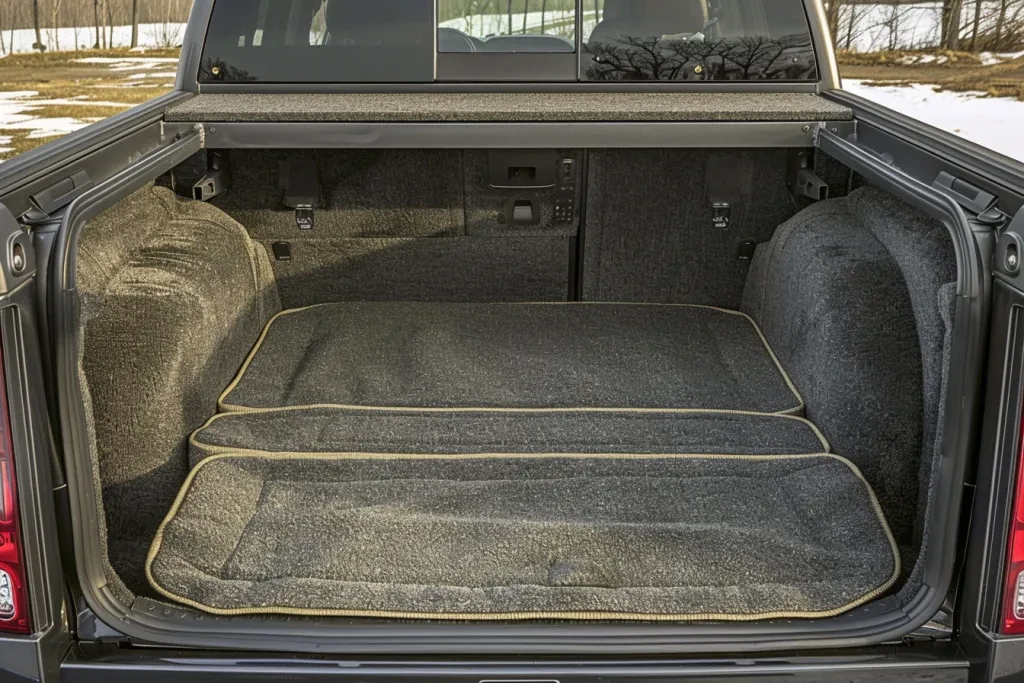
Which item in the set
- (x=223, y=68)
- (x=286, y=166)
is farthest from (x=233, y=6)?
(x=286, y=166)

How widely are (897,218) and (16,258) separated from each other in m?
1.65

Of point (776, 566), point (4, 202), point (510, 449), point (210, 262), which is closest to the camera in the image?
point (4, 202)

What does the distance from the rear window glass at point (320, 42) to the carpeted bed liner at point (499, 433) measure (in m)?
1.00

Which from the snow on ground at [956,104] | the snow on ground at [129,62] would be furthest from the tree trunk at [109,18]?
the snow on ground at [956,104]

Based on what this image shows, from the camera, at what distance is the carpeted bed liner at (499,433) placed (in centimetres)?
193

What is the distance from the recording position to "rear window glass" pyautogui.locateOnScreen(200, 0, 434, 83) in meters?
2.54

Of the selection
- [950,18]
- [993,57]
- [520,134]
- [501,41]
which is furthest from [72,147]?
[993,57]

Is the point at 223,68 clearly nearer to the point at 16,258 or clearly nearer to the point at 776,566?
the point at 16,258

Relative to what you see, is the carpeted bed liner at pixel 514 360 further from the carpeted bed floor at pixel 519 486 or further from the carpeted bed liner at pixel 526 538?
the carpeted bed liner at pixel 526 538

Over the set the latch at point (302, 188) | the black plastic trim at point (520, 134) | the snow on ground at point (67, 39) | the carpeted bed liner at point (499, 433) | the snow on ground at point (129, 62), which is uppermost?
the snow on ground at point (67, 39)

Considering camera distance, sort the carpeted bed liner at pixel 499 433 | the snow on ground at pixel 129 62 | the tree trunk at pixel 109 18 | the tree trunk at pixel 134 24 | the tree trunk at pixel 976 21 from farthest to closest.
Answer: the tree trunk at pixel 109 18
the snow on ground at pixel 129 62
the tree trunk at pixel 134 24
the tree trunk at pixel 976 21
the carpeted bed liner at pixel 499 433

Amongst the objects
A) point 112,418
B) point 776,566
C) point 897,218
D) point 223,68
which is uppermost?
point 223,68

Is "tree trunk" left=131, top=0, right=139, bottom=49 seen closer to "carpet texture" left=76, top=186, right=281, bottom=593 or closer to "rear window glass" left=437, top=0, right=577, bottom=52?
"rear window glass" left=437, top=0, right=577, bottom=52

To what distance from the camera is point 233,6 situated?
2568 mm
